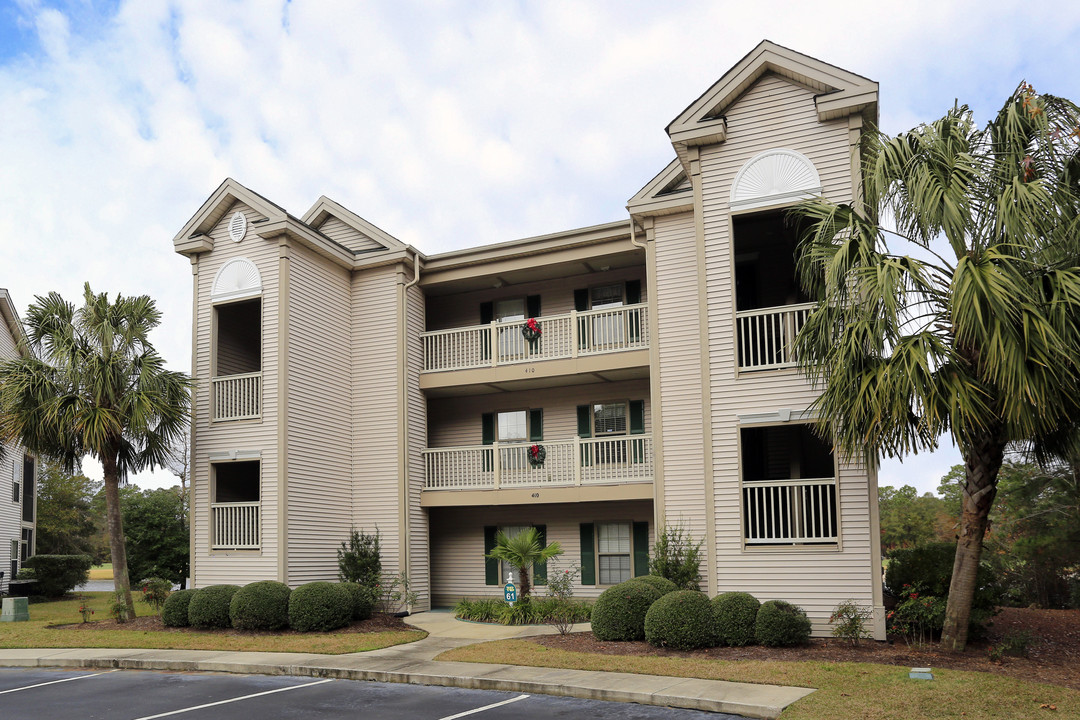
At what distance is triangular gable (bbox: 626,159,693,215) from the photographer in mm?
18672

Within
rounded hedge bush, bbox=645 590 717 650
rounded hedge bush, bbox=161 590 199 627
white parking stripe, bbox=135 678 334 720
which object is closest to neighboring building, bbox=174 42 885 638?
rounded hedge bush, bbox=161 590 199 627

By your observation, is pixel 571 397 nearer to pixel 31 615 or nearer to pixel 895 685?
pixel 895 685

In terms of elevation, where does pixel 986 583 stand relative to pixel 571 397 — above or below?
below

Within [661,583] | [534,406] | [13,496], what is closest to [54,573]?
[13,496]

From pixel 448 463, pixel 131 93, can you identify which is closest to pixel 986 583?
pixel 448 463

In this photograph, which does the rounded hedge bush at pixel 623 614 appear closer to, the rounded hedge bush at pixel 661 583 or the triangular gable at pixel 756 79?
the rounded hedge bush at pixel 661 583

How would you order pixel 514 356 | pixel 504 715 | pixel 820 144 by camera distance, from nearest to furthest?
pixel 504 715, pixel 820 144, pixel 514 356

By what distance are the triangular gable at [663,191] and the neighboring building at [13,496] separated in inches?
906

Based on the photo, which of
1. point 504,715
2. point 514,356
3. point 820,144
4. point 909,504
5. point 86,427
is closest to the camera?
point 504,715

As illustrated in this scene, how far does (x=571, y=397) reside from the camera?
2264 cm

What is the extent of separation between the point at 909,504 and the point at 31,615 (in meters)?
37.5

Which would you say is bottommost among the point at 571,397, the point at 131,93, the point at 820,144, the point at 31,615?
the point at 31,615

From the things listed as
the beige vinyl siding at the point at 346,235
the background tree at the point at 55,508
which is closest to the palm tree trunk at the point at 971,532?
the beige vinyl siding at the point at 346,235

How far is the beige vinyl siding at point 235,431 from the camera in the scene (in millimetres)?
19219
